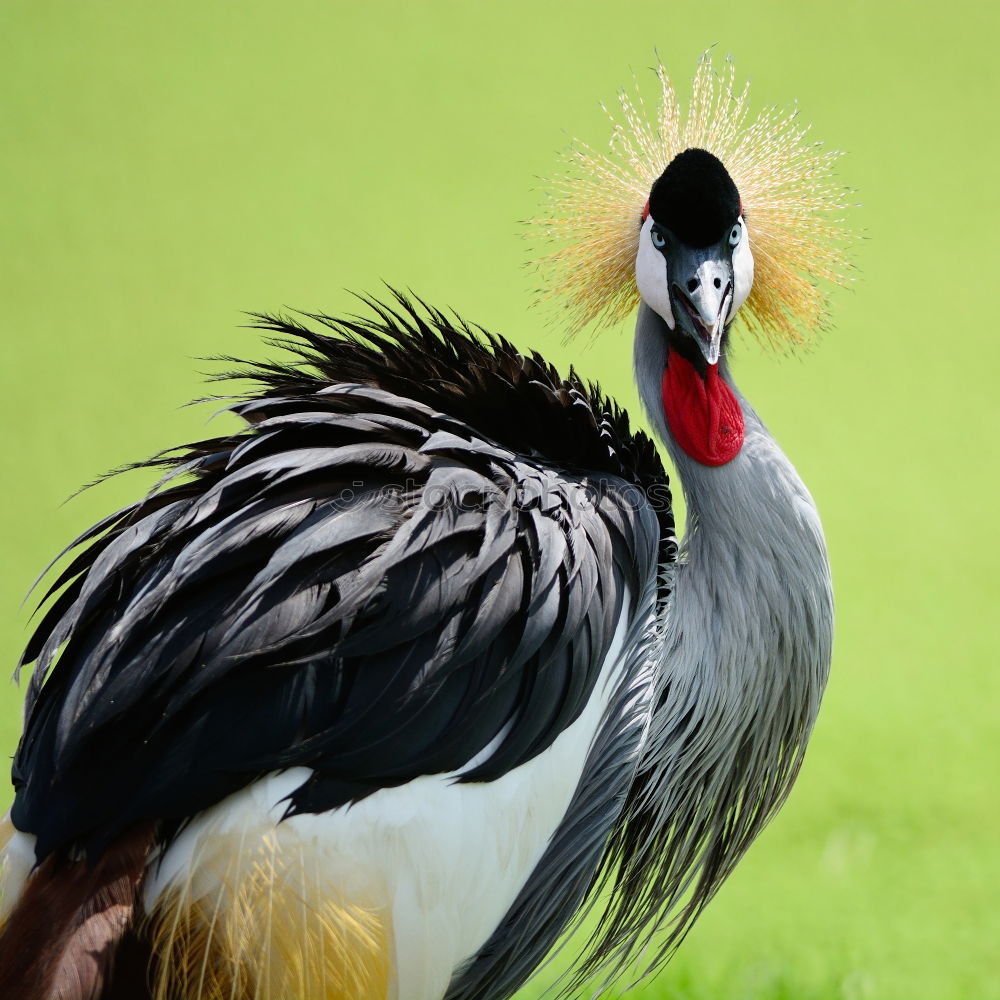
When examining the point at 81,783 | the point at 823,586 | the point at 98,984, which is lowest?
the point at 98,984

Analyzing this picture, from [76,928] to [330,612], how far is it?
286 mm

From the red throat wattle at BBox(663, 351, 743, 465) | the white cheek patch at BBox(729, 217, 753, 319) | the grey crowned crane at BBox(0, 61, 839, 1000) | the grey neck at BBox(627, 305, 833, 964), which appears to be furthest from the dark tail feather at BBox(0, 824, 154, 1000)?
the white cheek patch at BBox(729, 217, 753, 319)

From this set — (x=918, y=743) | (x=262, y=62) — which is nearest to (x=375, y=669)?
(x=918, y=743)

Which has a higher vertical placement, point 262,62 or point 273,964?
point 262,62

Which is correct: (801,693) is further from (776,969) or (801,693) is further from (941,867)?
(941,867)

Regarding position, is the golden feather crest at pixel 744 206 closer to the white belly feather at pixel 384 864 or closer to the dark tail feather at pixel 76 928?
the white belly feather at pixel 384 864

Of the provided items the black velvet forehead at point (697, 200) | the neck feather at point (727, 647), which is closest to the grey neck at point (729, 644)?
the neck feather at point (727, 647)

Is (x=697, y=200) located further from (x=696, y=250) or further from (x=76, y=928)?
(x=76, y=928)

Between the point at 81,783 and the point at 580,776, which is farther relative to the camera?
Result: the point at 580,776

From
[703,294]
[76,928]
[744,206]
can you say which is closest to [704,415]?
[703,294]

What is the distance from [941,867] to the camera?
2.04m

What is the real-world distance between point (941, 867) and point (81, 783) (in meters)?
1.48

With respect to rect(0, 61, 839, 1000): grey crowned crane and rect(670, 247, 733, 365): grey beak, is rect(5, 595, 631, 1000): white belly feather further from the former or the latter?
rect(670, 247, 733, 365): grey beak

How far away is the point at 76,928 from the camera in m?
0.94
